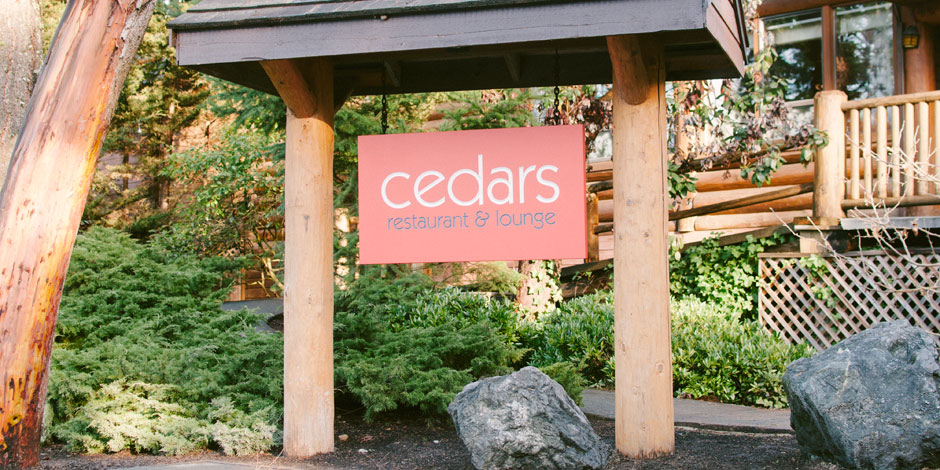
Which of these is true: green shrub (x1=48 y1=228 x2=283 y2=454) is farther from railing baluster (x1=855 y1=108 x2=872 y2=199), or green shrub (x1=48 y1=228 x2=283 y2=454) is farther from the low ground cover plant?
railing baluster (x1=855 y1=108 x2=872 y2=199)

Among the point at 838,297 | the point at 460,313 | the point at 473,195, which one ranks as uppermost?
the point at 473,195

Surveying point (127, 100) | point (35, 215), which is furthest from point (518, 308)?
point (127, 100)

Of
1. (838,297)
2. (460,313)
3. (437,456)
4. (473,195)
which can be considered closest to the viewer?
(473,195)

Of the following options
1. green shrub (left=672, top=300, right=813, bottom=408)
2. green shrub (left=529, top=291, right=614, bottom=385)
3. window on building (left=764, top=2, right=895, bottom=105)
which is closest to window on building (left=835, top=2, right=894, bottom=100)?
window on building (left=764, top=2, right=895, bottom=105)

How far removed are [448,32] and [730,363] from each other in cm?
421

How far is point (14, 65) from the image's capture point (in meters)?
6.05

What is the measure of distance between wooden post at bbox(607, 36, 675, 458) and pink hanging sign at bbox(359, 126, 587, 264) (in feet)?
0.93

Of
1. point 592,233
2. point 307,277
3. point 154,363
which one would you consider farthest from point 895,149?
point 154,363

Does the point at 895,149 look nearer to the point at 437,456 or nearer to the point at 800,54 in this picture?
the point at 437,456

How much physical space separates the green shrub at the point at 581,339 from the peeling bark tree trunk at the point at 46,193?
450 centimetres

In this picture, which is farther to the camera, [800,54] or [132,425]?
[800,54]

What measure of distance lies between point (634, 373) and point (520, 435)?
2.57 ft

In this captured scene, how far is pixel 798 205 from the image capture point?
1006 cm

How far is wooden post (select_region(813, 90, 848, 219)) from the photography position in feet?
26.1
